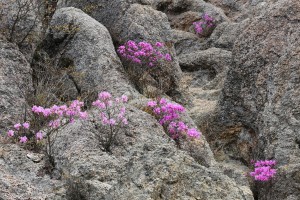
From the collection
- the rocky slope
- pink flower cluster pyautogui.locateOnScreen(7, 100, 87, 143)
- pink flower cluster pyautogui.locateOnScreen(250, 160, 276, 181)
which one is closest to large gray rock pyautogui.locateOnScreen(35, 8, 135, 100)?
the rocky slope

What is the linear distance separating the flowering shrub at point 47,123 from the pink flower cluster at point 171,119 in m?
2.09

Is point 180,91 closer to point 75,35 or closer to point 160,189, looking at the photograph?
point 75,35

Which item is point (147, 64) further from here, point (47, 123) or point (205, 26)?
point (205, 26)

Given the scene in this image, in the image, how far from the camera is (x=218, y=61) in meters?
17.1

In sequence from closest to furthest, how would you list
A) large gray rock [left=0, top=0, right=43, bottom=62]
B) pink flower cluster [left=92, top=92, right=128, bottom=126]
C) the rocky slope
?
the rocky slope, pink flower cluster [left=92, top=92, right=128, bottom=126], large gray rock [left=0, top=0, right=43, bottom=62]

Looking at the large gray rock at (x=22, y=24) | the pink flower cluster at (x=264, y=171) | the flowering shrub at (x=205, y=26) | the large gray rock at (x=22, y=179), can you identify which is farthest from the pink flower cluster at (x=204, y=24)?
the large gray rock at (x=22, y=179)

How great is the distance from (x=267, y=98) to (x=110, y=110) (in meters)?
3.99

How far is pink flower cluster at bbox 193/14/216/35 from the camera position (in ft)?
69.2

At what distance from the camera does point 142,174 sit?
Result: 5684 millimetres

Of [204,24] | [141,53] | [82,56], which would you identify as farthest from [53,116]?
[204,24]

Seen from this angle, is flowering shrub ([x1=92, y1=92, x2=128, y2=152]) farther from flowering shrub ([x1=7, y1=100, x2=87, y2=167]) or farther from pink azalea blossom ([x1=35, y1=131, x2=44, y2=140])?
pink azalea blossom ([x1=35, y1=131, x2=44, y2=140])

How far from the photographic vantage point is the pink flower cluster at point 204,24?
21078 mm

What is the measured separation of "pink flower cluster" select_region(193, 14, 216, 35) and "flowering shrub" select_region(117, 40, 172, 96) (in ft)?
25.2

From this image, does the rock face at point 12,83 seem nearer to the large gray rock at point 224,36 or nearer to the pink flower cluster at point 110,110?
the pink flower cluster at point 110,110
